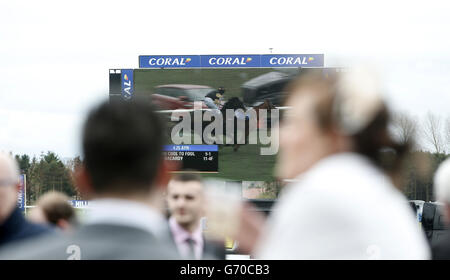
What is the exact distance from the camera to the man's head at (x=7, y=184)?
3.09m

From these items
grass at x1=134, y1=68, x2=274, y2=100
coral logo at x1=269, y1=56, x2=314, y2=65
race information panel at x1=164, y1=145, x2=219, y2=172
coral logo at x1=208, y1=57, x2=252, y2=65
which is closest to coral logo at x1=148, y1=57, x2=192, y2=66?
grass at x1=134, y1=68, x2=274, y2=100

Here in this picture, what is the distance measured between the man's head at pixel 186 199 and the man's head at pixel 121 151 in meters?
1.60

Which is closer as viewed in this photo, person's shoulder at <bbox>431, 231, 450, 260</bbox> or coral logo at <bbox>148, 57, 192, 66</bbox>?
person's shoulder at <bbox>431, 231, 450, 260</bbox>

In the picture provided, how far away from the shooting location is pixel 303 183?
61.5 inches

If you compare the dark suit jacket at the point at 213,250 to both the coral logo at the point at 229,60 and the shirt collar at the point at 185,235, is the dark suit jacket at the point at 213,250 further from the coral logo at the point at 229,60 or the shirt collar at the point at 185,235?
the coral logo at the point at 229,60

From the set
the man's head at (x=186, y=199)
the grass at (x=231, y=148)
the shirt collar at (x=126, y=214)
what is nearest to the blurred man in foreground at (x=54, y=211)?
the man's head at (x=186, y=199)

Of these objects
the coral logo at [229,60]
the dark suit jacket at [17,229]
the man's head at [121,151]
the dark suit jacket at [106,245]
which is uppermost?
the coral logo at [229,60]

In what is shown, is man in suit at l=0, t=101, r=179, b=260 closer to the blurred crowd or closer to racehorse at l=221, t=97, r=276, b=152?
the blurred crowd

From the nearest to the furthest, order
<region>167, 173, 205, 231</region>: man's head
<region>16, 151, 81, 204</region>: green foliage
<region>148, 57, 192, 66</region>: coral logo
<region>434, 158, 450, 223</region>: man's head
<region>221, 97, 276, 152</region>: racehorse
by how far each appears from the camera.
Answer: <region>434, 158, 450, 223</region>: man's head
<region>167, 173, 205, 231</region>: man's head
<region>221, 97, 276, 152</region>: racehorse
<region>148, 57, 192, 66</region>: coral logo
<region>16, 151, 81, 204</region>: green foliage

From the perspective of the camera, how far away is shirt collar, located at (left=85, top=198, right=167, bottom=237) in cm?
153

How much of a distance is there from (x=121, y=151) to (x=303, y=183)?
16.9 inches

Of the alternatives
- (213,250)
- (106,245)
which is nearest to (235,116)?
(213,250)

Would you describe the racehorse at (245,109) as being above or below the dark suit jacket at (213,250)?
above

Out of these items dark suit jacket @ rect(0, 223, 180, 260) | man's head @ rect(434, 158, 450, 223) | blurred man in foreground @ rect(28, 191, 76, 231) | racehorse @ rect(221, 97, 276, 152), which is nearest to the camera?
dark suit jacket @ rect(0, 223, 180, 260)
